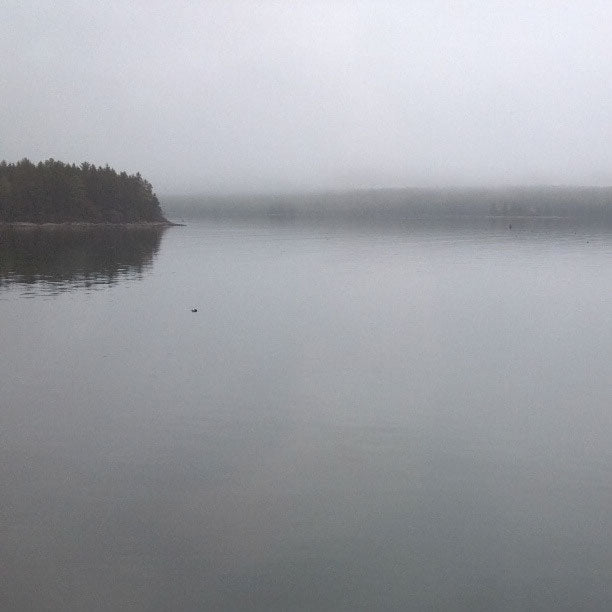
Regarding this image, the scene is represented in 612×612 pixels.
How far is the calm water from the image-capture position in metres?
13.7

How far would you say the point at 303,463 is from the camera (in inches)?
776

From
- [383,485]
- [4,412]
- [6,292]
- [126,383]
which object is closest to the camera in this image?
[383,485]

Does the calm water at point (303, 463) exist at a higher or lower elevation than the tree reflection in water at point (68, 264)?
lower

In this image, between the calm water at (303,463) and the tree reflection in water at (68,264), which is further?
the tree reflection in water at (68,264)

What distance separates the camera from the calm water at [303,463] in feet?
45.0

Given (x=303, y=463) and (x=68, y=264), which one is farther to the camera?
(x=68, y=264)

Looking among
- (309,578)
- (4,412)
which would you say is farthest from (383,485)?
(4,412)

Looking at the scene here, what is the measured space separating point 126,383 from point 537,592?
67.0 ft

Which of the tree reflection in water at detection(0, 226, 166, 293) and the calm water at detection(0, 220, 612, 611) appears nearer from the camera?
the calm water at detection(0, 220, 612, 611)

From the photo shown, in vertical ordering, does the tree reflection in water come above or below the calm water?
above

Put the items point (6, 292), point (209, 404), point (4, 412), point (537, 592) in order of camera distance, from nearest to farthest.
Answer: point (537, 592) < point (4, 412) < point (209, 404) < point (6, 292)

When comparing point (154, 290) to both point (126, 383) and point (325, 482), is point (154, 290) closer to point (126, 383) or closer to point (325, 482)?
point (126, 383)

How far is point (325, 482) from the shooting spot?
18328 millimetres

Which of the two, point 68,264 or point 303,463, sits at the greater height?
point 68,264
